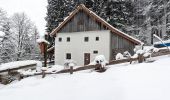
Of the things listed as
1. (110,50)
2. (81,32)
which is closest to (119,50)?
(110,50)

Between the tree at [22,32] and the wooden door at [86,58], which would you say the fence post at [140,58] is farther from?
the tree at [22,32]

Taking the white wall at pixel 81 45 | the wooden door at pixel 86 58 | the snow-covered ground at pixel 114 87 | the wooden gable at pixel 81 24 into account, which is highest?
the wooden gable at pixel 81 24

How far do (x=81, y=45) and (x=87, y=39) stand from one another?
116 cm

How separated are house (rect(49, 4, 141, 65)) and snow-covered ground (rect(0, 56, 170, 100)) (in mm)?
15303

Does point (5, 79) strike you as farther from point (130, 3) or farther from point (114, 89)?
point (130, 3)

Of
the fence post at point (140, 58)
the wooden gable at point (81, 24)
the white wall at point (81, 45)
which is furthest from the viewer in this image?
the wooden gable at point (81, 24)

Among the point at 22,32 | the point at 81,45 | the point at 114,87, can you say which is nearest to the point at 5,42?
the point at 22,32

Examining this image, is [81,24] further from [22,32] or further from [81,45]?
[22,32]

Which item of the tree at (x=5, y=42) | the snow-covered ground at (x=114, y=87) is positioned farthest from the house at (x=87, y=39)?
the snow-covered ground at (x=114, y=87)

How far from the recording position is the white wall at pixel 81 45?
3012cm

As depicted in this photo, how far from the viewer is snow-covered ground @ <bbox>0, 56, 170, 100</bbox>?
9.88 metres

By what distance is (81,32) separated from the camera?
31812 millimetres

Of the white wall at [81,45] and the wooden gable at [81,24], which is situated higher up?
the wooden gable at [81,24]

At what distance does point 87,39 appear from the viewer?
31484 mm
